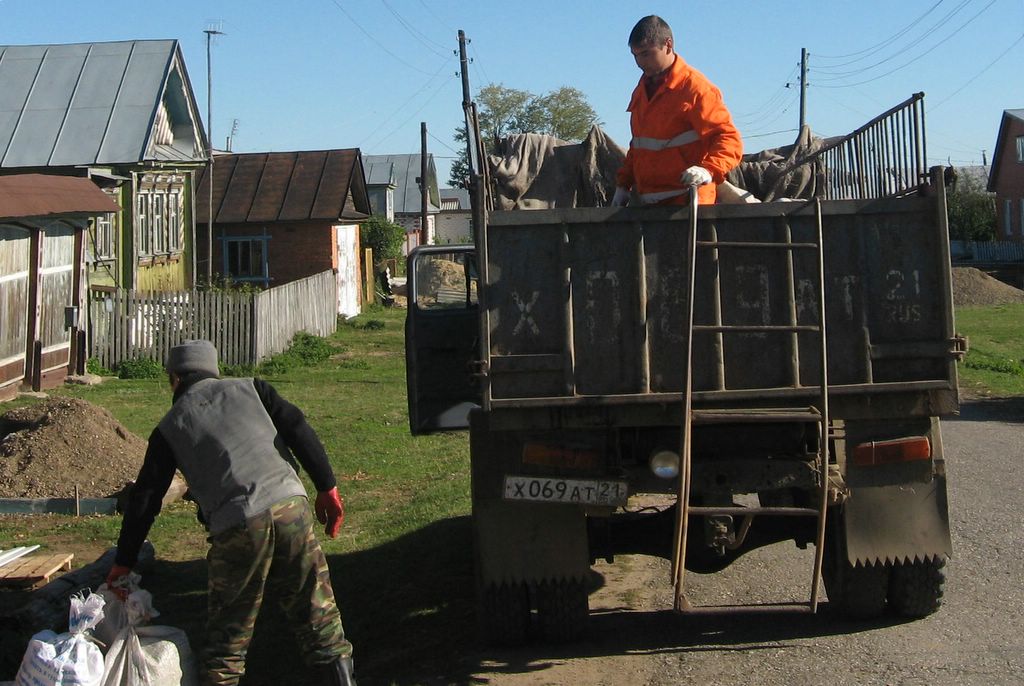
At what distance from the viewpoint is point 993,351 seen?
76.6 feet

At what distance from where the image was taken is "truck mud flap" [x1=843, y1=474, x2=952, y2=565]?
5.64m

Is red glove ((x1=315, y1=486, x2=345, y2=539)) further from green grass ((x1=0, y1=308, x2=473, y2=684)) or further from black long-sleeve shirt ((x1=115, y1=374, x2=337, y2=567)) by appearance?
→ green grass ((x1=0, y1=308, x2=473, y2=684))

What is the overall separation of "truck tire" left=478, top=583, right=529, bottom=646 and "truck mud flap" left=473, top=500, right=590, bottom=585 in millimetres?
109

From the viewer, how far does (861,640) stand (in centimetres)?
570

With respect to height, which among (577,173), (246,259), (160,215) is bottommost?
(577,173)

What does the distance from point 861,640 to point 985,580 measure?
150cm

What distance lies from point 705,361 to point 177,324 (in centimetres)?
1691

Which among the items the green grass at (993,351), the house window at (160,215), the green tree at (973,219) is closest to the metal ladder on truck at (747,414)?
the green grass at (993,351)

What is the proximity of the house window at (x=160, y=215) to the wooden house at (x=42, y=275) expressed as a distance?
496 cm

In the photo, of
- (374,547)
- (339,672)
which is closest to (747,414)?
(339,672)

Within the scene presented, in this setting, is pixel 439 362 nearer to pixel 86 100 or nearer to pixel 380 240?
pixel 86 100

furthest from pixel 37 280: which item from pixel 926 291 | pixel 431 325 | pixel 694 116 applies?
pixel 926 291

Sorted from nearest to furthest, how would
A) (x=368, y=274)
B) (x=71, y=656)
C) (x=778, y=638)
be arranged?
1. (x=71, y=656)
2. (x=778, y=638)
3. (x=368, y=274)

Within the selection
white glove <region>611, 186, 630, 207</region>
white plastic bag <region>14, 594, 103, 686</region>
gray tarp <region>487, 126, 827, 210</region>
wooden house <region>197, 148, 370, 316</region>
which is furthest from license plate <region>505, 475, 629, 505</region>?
wooden house <region>197, 148, 370, 316</region>
